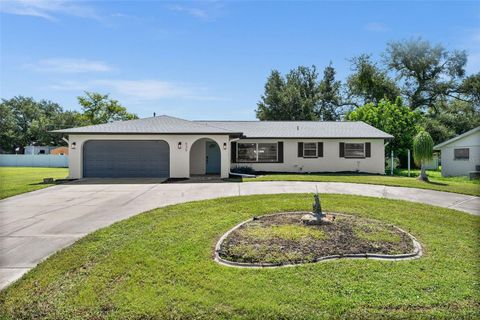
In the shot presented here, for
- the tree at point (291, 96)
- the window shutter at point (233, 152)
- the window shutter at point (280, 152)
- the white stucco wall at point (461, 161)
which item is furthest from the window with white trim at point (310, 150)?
the tree at point (291, 96)

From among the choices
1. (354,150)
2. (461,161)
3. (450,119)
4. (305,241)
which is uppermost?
(450,119)

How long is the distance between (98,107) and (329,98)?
98.0 feet

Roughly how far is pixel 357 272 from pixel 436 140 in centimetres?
3423

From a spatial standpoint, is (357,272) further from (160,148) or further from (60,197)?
(160,148)

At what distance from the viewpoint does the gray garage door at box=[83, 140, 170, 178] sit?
17250 millimetres

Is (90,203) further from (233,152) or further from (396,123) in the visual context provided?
(396,123)

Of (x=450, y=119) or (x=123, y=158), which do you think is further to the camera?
(x=450, y=119)

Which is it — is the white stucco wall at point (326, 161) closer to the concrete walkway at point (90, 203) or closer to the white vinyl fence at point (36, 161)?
the concrete walkway at point (90, 203)

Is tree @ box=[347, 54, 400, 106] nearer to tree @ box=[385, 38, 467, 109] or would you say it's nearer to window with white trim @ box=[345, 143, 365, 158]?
tree @ box=[385, 38, 467, 109]

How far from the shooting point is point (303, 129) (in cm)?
2153

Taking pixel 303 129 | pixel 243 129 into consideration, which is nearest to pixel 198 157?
pixel 243 129

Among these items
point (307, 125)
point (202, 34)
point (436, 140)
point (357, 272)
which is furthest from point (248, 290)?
point (436, 140)

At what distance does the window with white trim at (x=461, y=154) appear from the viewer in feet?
65.2

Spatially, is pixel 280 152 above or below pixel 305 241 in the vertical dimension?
above
